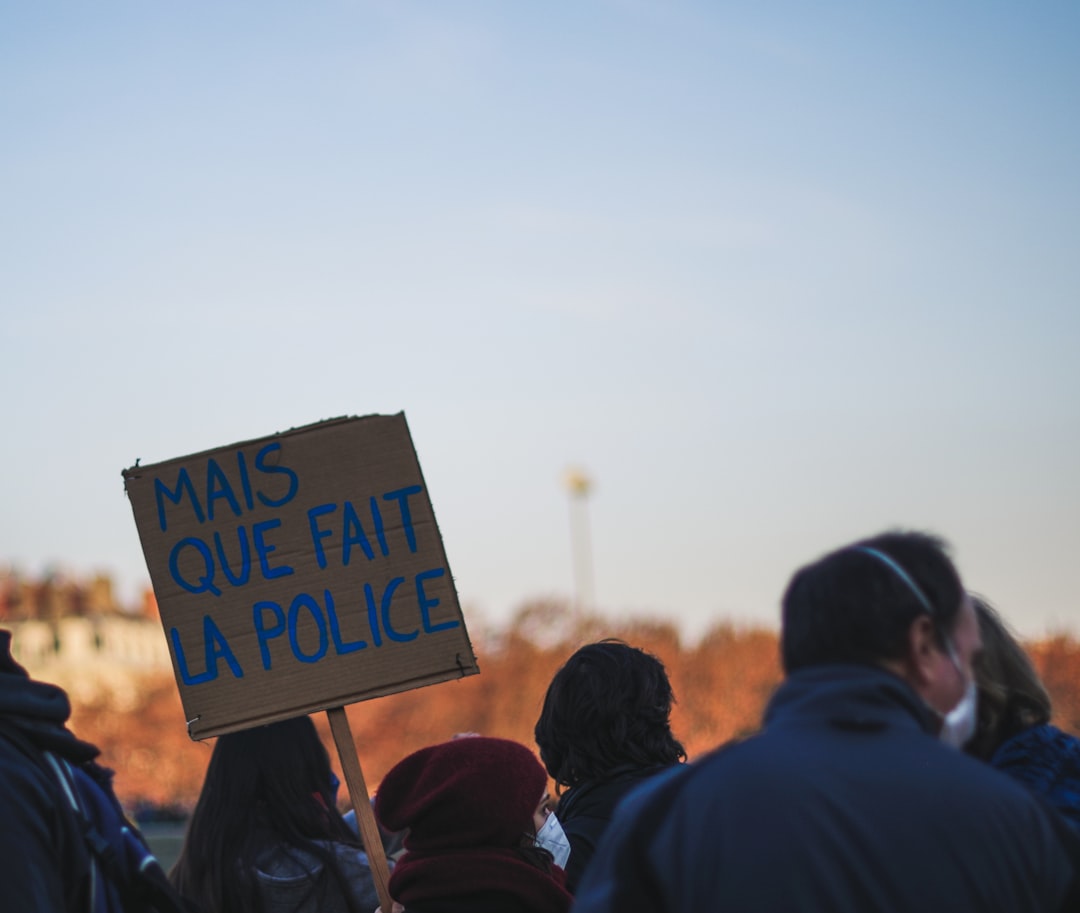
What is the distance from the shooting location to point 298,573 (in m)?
3.43

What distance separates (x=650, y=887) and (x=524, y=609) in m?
44.5

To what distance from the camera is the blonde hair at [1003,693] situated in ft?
10.0

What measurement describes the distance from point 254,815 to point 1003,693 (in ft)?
6.67

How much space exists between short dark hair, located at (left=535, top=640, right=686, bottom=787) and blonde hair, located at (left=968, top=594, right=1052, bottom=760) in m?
0.76

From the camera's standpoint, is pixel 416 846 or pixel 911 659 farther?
pixel 416 846

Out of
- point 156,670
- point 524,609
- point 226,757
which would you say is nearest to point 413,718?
point 524,609

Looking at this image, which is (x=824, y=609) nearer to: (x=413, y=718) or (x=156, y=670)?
(x=413, y=718)

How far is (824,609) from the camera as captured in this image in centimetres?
209

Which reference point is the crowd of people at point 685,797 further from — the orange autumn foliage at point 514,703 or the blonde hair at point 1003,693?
the orange autumn foliage at point 514,703

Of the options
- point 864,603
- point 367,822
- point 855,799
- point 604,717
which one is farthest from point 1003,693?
point 367,822

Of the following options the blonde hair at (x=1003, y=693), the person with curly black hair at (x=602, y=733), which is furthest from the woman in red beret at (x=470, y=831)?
the blonde hair at (x=1003, y=693)

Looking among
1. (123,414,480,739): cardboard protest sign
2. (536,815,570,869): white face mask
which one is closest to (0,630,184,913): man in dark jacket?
(123,414,480,739): cardboard protest sign

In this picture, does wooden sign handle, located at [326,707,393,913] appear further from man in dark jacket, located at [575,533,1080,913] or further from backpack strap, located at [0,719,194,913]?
man in dark jacket, located at [575,533,1080,913]

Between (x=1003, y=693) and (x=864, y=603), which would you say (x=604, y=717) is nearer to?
(x=1003, y=693)
